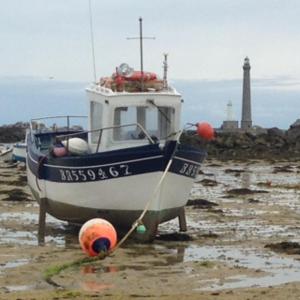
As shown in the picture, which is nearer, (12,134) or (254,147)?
(254,147)

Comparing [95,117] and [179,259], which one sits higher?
[95,117]

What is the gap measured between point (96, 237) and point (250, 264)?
7.23 ft

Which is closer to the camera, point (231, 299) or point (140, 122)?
point (231, 299)

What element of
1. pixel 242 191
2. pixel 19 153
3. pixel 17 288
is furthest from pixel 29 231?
pixel 19 153

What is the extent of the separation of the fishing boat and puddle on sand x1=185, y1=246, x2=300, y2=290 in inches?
49.1

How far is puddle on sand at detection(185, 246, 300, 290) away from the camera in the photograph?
1048 centimetres

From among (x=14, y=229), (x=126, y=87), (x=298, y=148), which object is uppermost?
(x=126, y=87)

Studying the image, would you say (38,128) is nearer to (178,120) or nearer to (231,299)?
(178,120)

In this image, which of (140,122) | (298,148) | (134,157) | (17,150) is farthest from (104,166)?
(298,148)

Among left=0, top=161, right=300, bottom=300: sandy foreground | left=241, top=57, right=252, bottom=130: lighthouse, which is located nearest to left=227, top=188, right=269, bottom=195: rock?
left=0, top=161, right=300, bottom=300: sandy foreground

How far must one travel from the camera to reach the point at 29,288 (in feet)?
33.7

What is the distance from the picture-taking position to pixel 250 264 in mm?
12086

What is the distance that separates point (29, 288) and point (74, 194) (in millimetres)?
4899

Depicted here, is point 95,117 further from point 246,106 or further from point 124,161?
point 246,106
